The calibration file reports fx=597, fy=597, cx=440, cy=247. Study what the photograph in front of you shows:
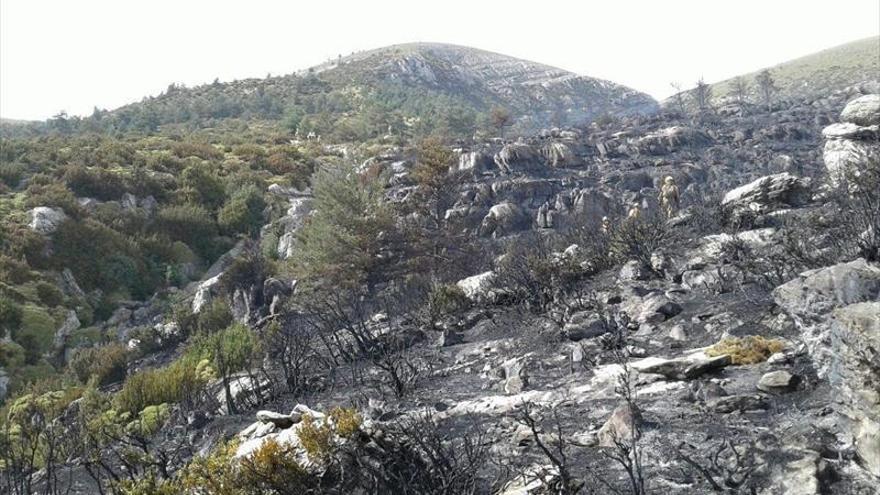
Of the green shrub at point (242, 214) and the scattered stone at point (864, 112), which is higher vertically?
the scattered stone at point (864, 112)

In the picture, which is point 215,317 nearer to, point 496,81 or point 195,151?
point 195,151

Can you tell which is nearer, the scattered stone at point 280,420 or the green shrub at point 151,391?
the scattered stone at point 280,420

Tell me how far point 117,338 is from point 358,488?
14.9 meters

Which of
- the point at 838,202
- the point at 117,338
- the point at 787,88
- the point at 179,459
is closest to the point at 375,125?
the point at 117,338

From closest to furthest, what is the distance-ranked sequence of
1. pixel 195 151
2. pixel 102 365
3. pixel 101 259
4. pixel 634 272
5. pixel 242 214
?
pixel 634 272
pixel 102 365
pixel 101 259
pixel 242 214
pixel 195 151

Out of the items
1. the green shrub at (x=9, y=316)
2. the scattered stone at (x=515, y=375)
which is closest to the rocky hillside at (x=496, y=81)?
the green shrub at (x=9, y=316)

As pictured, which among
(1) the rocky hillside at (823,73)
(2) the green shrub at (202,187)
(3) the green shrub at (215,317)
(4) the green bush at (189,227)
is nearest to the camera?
(3) the green shrub at (215,317)

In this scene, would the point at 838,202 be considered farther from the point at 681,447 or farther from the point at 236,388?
the point at 236,388

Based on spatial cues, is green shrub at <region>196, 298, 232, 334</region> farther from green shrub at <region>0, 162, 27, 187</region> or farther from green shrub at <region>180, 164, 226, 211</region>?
green shrub at <region>0, 162, 27, 187</region>

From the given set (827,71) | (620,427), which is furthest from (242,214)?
(827,71)

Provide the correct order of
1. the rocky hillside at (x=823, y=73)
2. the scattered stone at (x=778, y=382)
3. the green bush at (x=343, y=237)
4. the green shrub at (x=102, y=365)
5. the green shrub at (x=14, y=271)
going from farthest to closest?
the rocky hillside at (x=823, y=73) < the green shrub at (x=14, y=271) < the green bush at (x=343, y=237) < the green shrub at (x=102, y=365) < the scattered stone at (x=778, y=382)

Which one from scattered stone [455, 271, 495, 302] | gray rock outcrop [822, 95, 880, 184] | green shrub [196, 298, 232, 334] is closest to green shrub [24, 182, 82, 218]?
green shrub [196, 298, 232, 334]

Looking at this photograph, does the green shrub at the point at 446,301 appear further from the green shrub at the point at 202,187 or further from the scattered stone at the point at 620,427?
the green shrub at the point at 202,187

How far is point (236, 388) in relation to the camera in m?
9.81
